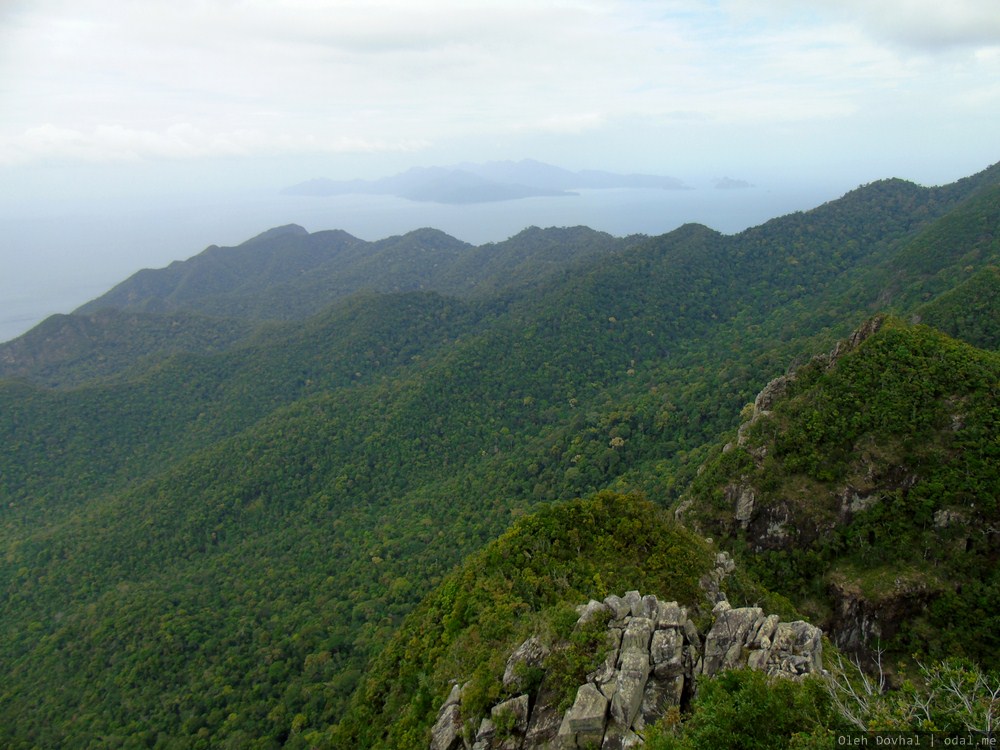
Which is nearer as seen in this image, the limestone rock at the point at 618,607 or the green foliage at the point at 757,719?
Result: the green foliage at the point at 757,719

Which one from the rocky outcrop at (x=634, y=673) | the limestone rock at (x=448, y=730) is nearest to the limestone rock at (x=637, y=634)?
the rocky outcrop at (x=634, y=673)

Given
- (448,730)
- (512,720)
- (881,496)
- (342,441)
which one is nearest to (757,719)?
(512,720)

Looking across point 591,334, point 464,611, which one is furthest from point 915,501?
point 591,334

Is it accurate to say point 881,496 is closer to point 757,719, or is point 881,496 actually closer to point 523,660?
point 757,719

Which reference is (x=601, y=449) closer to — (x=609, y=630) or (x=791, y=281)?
(x=609, y=630)

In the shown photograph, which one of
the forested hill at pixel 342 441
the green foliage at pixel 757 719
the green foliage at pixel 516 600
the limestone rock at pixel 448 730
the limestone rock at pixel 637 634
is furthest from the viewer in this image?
the forested hill at pixel 342 441

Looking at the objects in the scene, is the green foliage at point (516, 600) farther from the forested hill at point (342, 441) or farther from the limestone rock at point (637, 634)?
the forested hill at point (342, 441)

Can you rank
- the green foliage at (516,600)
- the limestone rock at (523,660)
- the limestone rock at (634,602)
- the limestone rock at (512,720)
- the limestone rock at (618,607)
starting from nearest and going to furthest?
the limestone rock at (512,720) → the limestone rock at (523,660) → the limestone rock at (618,607) → the limestone rock at (634,602) → the green foliage at (516,600)
